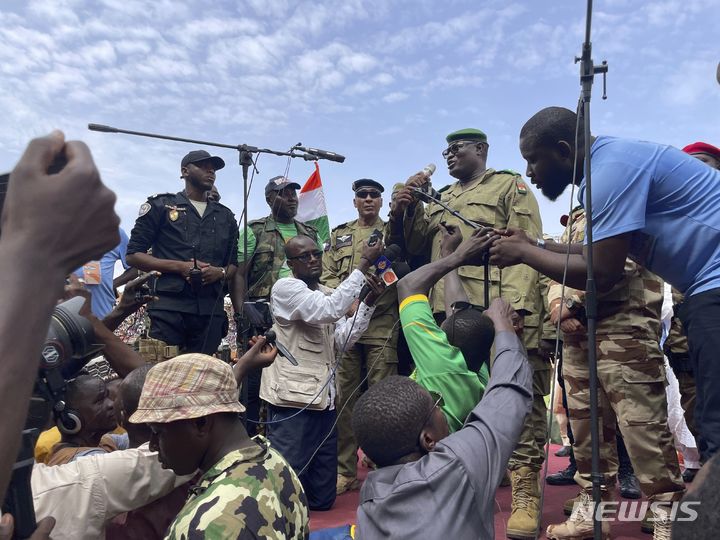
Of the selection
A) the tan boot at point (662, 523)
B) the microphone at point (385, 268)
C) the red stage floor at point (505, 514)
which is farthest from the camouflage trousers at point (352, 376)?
the tan boot at point (662, 523)

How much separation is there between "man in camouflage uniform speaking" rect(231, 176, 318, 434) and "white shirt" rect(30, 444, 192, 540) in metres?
2.99

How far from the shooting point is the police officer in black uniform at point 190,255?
16.9 ft

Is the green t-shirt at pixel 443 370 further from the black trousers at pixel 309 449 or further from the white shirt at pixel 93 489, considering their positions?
the black trousers at pixel 309 449

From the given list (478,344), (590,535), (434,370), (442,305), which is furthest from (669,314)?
(434,370)

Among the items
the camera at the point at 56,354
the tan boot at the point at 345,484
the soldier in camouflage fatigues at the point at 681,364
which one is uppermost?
the camera at the point at 56,354

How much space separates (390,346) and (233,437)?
3318 mm

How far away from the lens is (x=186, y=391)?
214cm

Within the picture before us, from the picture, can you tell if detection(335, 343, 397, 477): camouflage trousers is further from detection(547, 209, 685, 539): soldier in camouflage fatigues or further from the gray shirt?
the gray shirt

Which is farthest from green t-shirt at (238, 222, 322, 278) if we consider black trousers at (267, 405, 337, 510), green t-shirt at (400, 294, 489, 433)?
green t-shirt at (400, 294, 489, 433)

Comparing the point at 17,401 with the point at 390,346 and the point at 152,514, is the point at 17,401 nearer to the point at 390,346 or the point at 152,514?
the point at 152,514

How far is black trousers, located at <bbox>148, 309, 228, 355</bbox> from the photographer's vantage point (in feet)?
16.7

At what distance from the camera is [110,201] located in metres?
0.87

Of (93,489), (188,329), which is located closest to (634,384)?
(93,489)

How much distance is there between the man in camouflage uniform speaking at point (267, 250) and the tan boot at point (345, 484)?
2.91 ft
